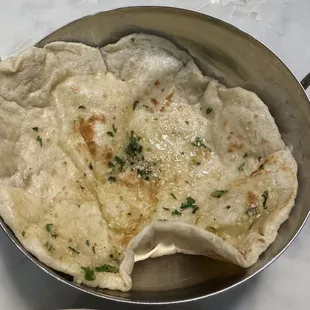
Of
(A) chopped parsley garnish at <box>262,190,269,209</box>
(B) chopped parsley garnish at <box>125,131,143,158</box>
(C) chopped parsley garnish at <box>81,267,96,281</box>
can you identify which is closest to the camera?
(C) chopped parsley garnish at <box>81,267,96,281</box>

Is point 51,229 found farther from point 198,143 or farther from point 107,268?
point 198,143

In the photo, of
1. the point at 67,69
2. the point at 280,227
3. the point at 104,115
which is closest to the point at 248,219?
the point at 280,227

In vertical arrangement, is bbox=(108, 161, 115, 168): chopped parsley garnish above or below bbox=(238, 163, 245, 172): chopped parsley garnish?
above

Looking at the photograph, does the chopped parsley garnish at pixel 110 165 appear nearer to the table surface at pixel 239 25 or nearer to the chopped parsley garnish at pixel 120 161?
the chopped parsley garnish at pixel 120 161

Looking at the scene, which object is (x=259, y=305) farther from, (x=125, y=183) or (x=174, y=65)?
(x=174, y=65)

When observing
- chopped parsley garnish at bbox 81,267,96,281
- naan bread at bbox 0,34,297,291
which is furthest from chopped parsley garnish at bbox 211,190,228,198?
chopped parsley garnish at bbox 81,267,96,281

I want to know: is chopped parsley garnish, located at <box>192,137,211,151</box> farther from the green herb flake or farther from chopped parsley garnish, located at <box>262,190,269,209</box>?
chopped parsley garnish, located at <box>262,190,269,209</box>
